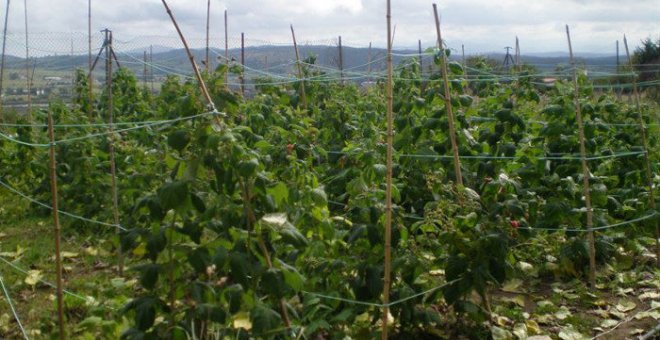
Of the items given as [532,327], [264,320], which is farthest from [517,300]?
[264,320]

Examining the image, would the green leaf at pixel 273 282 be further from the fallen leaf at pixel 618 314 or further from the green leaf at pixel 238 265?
the fallen leaf at pixel 618 314

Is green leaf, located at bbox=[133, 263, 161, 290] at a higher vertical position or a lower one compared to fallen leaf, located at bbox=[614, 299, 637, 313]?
higher

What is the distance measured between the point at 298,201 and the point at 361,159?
2.24 feet

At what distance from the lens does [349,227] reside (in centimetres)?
474

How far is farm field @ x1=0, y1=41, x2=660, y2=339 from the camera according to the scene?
3316 millimetres

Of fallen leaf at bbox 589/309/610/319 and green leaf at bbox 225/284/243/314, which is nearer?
green leaf at bbox 225/284/243/314

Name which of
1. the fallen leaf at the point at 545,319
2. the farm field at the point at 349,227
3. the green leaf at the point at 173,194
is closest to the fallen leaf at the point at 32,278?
the farm field at the point at 349,227

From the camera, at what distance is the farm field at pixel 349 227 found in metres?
3.32

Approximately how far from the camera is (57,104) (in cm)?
796

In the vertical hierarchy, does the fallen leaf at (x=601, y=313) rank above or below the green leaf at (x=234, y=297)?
below

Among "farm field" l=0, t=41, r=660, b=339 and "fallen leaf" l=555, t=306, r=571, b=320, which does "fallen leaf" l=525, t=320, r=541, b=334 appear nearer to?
"farm field" l=0, t=41, r=660, b=339

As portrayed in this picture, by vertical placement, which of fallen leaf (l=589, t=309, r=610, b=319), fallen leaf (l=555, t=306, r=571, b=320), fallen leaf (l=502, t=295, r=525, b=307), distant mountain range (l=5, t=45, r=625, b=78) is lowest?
fallen leaf (l=589, t=309, r=610, b=319)

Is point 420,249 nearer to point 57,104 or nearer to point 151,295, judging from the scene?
point 151,295

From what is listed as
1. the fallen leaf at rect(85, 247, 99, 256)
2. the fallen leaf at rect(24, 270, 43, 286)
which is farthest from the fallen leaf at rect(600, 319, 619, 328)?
the fallen leaf at rect(85, 247, 99, 256)
